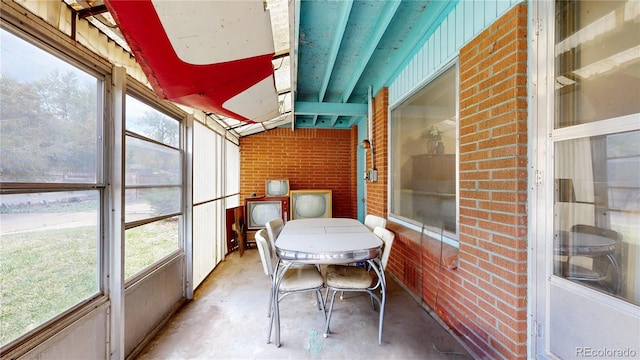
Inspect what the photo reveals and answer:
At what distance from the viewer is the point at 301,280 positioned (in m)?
2.01

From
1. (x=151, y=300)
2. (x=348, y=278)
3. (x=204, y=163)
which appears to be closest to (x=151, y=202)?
(x=151, y=300)

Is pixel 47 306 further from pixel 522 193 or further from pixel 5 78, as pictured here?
pixel 522 193

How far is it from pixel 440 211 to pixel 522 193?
87 cm

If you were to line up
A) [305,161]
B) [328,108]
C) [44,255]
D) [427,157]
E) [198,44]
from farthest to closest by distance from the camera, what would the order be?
[305,161], [328,108], [427,157], [44,255], [198,44]

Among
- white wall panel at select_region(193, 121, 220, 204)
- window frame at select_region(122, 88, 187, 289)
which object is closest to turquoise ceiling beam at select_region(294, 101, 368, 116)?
white wall panel at select_region(193, 121, 220, 204)

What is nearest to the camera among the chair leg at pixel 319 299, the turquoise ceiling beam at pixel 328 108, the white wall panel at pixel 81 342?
the white wall panel at pixel 81 342

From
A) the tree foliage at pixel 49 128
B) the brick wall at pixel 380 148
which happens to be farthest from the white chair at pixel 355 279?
the tree foliage at pixel 49 128

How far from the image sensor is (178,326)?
2076 millimetres

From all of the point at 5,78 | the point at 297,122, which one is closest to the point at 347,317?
the point at 5,78

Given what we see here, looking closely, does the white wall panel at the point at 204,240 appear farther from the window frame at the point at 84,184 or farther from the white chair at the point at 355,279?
the white chair at the point at 355,279

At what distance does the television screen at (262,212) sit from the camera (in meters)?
4.32

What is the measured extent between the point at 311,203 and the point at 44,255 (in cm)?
365

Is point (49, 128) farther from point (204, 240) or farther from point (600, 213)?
point (600, 213)

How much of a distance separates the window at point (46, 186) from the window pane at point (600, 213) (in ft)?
8.82
